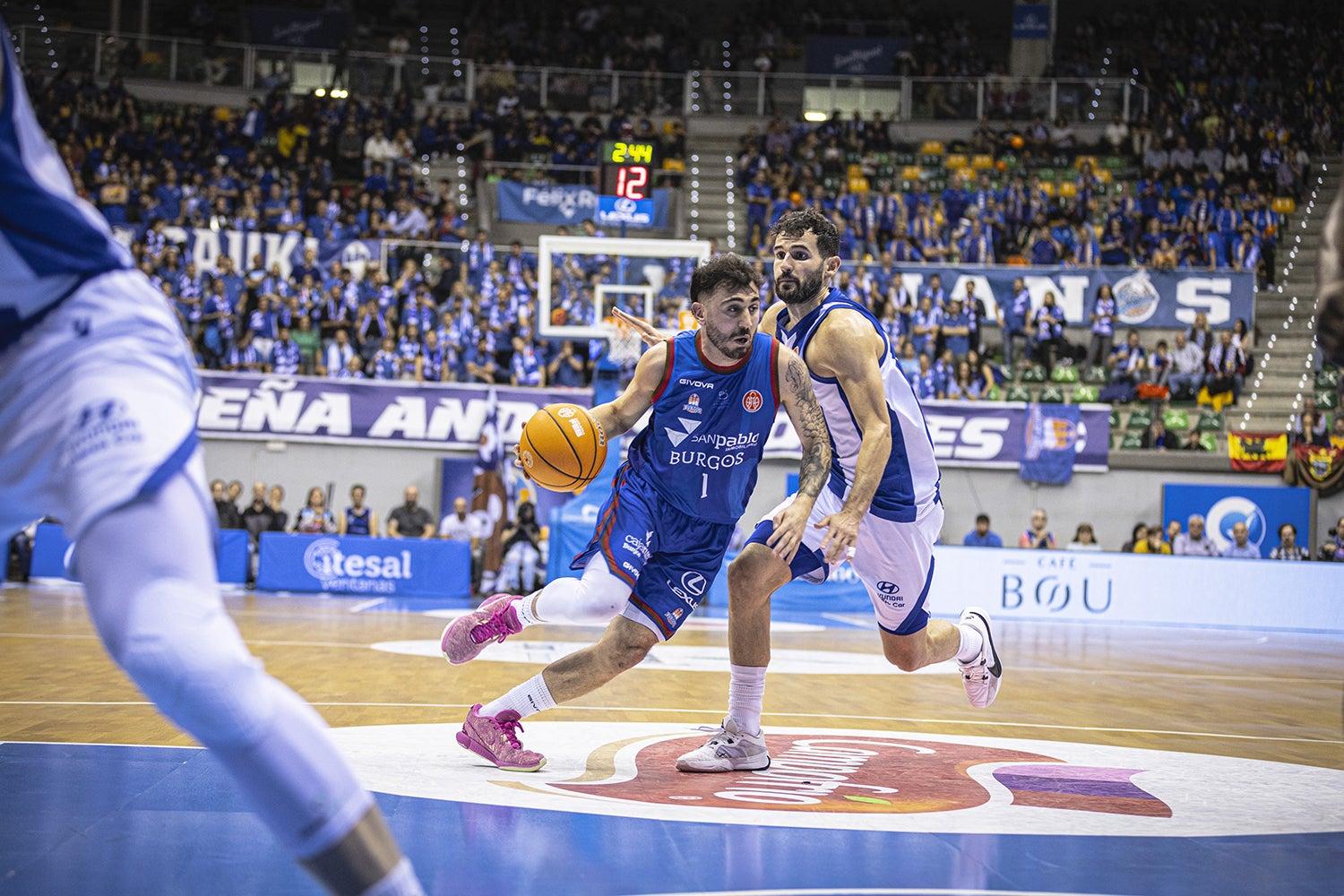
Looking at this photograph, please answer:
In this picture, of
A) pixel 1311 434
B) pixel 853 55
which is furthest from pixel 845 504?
pixel 853 55

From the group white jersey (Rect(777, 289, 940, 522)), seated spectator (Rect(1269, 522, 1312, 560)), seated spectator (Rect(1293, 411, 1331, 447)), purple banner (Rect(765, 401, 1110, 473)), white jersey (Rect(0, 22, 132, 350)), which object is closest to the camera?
white jersey (Rect(0, 22, 132, 350))

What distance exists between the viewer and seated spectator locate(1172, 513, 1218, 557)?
1706 cm

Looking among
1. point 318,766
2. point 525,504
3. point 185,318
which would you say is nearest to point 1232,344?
point 525,504

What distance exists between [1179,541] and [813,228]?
14160 mm

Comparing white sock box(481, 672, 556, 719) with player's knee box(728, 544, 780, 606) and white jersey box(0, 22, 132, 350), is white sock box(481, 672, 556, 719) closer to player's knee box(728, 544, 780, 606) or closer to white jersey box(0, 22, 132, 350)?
player's knee box(728, 544, 780, 606)

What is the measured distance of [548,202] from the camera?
21.8 metres

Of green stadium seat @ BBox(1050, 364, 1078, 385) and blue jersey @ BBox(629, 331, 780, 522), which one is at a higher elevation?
green stadium seat @ BBox(1050, 364, 1078, 385)

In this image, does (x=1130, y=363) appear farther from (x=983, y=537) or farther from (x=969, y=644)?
(x=969, y=644)

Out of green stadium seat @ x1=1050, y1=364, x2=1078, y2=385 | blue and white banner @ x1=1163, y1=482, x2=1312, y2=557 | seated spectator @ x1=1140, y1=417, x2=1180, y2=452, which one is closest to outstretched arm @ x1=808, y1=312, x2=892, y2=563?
blue and white banner @ x1=1163, y1=482, x2=1312, y2=557

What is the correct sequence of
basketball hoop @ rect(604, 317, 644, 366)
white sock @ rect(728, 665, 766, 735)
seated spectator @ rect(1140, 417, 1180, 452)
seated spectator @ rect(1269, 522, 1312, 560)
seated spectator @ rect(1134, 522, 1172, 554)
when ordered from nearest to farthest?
1. white sock @ rect(728, 665, 766, 735)
2. basketball hoop @ rect(604, 317, 644, 366)
3. seated spectator @ rect(1269, 522, 1312, 560)
4. seated spectator @ rect(1134, 522, 1172, 554)
5. seated spectator @ rect(1140, 417, 1180, 452)

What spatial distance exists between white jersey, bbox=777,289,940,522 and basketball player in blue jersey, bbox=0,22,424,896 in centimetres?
331

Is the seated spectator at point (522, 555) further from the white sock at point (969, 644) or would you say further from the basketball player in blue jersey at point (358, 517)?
the white sock at point (969, 644)

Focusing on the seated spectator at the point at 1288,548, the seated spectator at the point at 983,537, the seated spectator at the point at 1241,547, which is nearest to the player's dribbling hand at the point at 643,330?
the seated spectator at the point at 983,537

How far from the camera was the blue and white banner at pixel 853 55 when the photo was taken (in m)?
29.0
